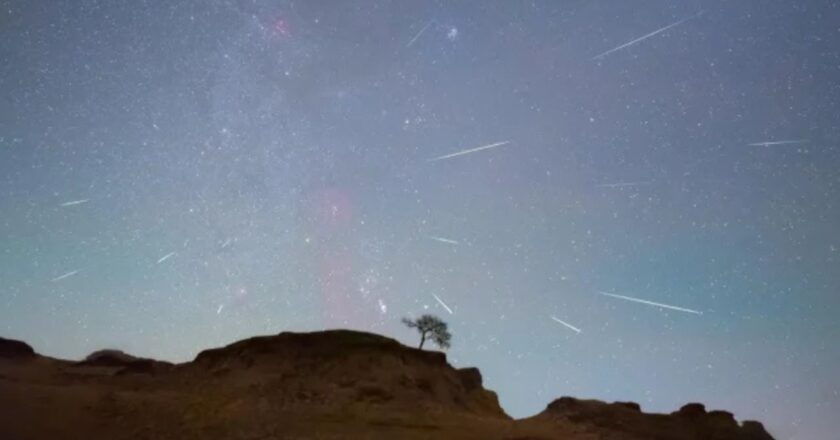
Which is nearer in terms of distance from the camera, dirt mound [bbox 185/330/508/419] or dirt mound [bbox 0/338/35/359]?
dirt mound [bbox 185/330/508/419]

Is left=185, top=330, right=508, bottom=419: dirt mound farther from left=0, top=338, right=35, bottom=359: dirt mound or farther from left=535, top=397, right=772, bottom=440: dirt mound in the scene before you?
left=0, top=338, right=35, bottom=359: dirt mound

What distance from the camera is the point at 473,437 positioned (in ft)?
94.8

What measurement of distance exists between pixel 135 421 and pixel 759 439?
4500 cm

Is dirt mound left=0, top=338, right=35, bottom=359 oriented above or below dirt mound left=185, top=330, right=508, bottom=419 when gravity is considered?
below

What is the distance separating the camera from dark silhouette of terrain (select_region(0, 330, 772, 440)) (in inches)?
1106

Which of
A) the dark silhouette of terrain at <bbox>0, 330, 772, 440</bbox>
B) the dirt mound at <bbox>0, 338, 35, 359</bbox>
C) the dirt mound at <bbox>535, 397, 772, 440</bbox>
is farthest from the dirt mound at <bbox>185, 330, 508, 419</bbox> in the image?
the dirt mound at <bbox>0, 338, 35, 359</bbox>

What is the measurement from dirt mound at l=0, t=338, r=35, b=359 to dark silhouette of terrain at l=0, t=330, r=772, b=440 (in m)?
0.14

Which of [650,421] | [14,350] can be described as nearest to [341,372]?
[650,421]

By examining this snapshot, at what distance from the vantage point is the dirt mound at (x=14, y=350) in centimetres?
4416

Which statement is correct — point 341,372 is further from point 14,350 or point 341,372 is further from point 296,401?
point 14,350

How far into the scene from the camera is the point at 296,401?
3338 cm

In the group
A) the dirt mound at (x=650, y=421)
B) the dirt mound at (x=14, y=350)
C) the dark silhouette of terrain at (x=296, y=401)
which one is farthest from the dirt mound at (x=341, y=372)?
the dirt mound at (x=14, y=350)

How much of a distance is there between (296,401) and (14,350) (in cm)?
2994

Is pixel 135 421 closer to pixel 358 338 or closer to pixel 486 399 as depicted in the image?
pixel 358 338
